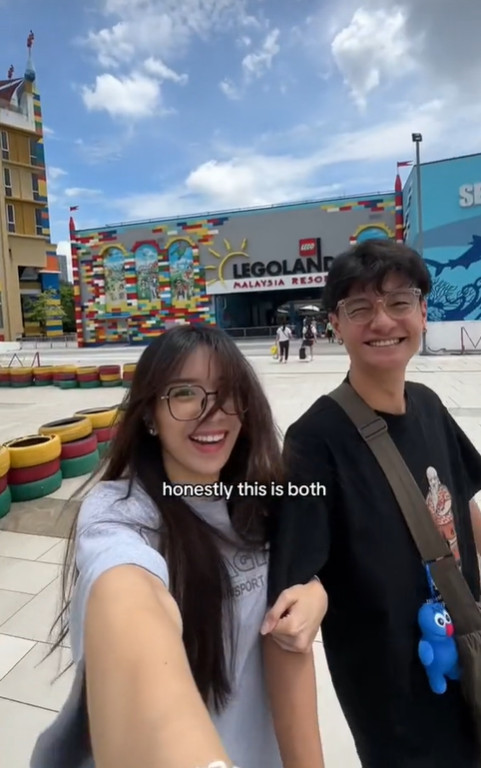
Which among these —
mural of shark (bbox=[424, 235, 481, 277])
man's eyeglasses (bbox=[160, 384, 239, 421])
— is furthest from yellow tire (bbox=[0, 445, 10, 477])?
mural of shark (bbox=[424, 235, 481, 277])

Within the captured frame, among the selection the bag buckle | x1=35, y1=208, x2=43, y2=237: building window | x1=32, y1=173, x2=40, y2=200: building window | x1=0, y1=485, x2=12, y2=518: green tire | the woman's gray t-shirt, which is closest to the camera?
the woman's gray t-shirt

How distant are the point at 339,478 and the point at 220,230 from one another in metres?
30.4

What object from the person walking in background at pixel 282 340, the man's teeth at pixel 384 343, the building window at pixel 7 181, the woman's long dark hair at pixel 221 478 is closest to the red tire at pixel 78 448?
the woman's long dark hair at pixel 221 478

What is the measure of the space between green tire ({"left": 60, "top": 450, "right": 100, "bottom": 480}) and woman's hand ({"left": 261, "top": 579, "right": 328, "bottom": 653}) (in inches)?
194

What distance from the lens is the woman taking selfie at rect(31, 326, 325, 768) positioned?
0.74 metres

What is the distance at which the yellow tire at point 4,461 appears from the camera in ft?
14.6

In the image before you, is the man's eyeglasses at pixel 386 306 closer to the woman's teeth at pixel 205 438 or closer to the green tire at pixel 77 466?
the woman's teeth at pixel 205 438

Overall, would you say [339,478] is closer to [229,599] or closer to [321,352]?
[229,599]

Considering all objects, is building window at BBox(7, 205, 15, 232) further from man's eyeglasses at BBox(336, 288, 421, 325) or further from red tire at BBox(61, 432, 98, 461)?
man's eyeglasses at BBox(336, 288, 421, 325)

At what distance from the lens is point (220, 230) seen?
29984 millimetres

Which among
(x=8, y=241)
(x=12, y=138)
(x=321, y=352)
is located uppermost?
(x=12, y=138)

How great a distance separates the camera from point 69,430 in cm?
565

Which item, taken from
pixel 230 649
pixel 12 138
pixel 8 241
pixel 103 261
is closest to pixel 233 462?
pixel 230 649

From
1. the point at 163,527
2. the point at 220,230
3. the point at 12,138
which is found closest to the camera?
the point at 163,527
